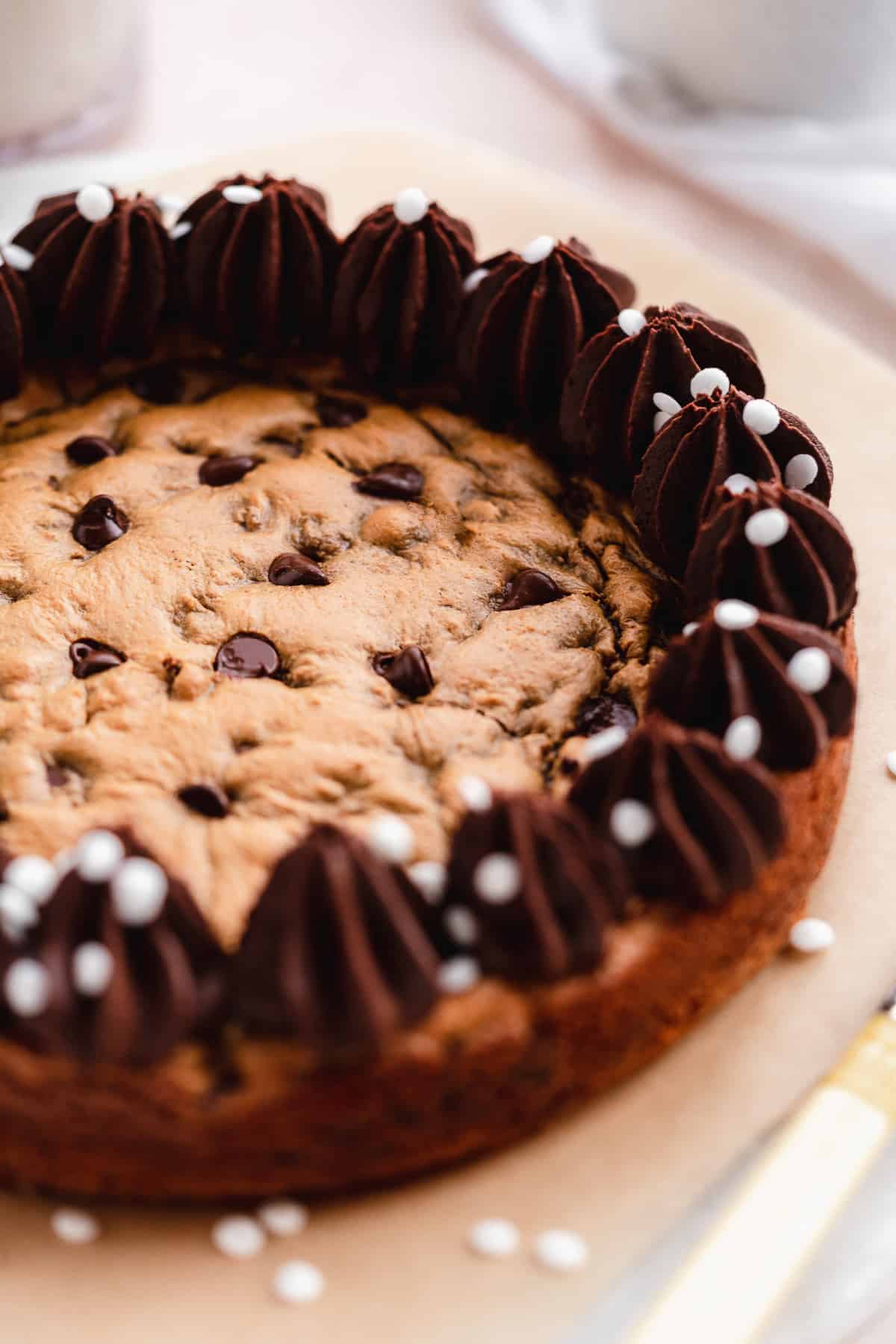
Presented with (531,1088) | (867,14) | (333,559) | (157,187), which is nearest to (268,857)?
(531,1088)

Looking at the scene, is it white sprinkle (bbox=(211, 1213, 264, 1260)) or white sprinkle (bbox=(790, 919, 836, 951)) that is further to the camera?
white sprinkle (bbox=(790, 919, 836, 951))

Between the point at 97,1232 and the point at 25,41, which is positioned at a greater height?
the point at 25,41

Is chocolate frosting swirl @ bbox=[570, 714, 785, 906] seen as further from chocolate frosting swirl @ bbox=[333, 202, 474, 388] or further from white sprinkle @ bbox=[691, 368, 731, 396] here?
chocolate frosting swirl @ bbox=[333, 202, 474, 388]

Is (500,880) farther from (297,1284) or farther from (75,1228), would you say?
(75,1228)

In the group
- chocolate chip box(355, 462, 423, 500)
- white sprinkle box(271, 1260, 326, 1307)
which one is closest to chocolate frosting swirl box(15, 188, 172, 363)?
chocolate chip box(355, 462, 423, 500)

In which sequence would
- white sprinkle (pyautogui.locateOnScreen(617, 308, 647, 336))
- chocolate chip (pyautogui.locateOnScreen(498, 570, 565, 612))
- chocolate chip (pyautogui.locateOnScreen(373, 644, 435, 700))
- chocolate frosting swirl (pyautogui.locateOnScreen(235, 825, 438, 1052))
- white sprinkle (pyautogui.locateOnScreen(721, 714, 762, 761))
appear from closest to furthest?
1. chocolate frosting swirl (pyautogui.locateOnScreen(235, 825, 438, 1052))
2. white sprinkle (pyautogui.locateOnScreen(721, 714, 762, 761))
3. chocolate chip (pyautogui.locateOnScreen(373, 644, 435, 700))
4. chocolate chip (pyautogui.locateOnScreen(498, 570, 565, 612))
5. white sprinkle (pyautogui.locateOnScreen(617, 308, 647, 336))

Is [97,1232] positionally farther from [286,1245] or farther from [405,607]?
[405,607]
